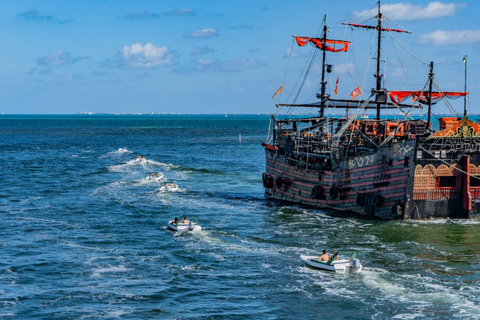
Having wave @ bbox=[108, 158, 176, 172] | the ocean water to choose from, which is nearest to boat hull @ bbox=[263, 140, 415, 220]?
the ocean water

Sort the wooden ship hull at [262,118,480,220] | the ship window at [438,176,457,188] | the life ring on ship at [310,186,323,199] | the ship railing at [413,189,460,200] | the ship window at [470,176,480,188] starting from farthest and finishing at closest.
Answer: the life ring on ship at [310,186,323,199], the ship window at [470,176,480,188], the ship window at [438,176,457,188], the ship railing at [413,189,460,200], the wooden ship hull at [262,118,480,220]

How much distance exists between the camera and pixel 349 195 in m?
57.2

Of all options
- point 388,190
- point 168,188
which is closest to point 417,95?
point 388,190

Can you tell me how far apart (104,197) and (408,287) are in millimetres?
39752

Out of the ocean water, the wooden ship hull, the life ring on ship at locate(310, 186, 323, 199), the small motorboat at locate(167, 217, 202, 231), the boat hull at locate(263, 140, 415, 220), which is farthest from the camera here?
the life ring on ship at locate(310, 186, 323, 199)

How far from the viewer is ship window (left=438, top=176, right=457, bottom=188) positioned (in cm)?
5262

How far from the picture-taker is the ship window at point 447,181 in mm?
52625

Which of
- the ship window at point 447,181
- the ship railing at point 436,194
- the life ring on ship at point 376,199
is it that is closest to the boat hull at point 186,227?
the life ring on ship at point 376,199

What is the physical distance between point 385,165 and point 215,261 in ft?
59.4

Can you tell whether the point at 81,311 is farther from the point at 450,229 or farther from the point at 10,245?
the point at 450,229

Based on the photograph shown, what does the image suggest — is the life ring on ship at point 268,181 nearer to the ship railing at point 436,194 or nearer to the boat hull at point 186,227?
the boat hull at point 186,227

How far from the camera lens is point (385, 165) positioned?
173 ft

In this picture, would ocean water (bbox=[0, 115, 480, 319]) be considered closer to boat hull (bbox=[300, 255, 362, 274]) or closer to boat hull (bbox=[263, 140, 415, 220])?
boat hull (bbox=[300, 255, 362, 274])

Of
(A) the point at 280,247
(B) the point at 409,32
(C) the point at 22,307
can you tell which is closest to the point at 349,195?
(A) the point at 280,247
